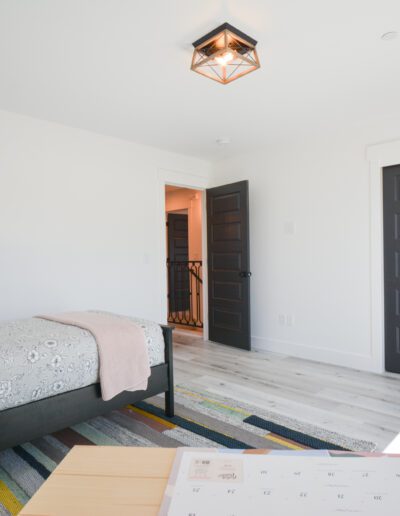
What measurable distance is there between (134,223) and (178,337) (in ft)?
6.54

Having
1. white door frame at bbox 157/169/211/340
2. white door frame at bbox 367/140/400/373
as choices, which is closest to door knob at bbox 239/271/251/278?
white door frame at bbox 157/169/211/340

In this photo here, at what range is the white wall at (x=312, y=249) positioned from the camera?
379 centimetres

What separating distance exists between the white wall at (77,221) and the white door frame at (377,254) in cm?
232

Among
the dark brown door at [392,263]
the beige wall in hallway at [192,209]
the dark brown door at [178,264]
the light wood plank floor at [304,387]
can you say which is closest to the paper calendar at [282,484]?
the light wood plank floor at [304,387]

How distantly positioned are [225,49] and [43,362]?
203 cm

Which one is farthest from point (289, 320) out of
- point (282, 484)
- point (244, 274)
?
point (282, 484)

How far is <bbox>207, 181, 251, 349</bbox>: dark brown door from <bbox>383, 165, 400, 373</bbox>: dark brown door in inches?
60.2

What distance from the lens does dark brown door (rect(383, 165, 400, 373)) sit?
3.54 metres

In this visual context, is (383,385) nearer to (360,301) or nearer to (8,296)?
(360,301)

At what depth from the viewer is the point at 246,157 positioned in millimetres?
4797

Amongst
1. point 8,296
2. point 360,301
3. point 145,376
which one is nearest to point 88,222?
point 8,296

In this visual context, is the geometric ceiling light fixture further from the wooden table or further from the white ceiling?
the wooden table

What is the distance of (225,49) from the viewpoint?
2135 millimetres

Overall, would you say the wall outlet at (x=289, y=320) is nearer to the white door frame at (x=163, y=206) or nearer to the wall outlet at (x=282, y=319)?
the wall outlet at (x=282, y=319)
